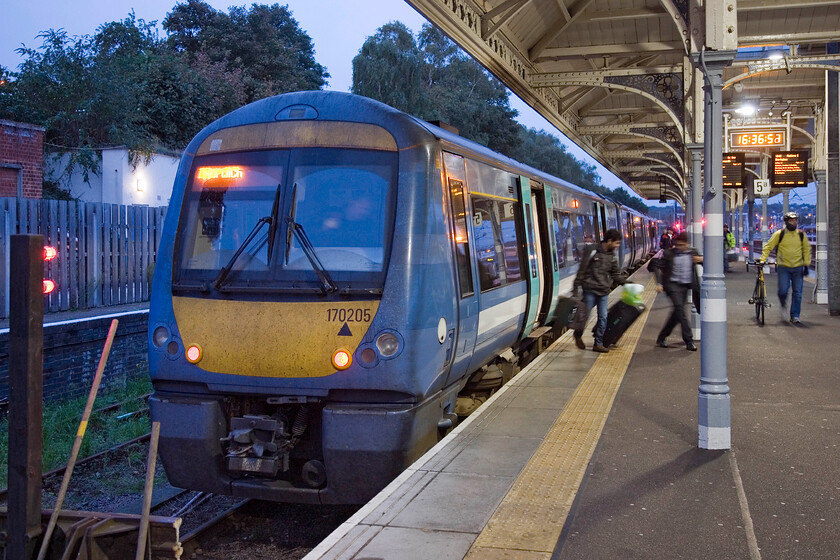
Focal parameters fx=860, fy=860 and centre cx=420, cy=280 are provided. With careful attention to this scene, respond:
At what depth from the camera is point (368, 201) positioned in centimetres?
607

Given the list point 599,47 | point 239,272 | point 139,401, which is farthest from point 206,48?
point 239,272

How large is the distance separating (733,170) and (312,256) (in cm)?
1655

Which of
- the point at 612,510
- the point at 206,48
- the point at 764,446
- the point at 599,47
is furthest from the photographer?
the point at 206,48

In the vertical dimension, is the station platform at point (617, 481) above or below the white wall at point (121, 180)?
below

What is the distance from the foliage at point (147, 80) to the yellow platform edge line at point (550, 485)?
1913 centimetres

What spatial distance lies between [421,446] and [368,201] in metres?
1.76

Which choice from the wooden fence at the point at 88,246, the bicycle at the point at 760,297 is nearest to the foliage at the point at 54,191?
the wooden fence at the point at 88,246

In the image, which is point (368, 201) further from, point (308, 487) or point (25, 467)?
→ point (25, 467)

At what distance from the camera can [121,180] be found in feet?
78.1

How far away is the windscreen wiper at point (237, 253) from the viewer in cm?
604

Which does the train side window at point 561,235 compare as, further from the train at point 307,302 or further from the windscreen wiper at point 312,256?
the windscreen wiper at point 312,256

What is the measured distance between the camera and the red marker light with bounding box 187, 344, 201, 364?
5.98 metres

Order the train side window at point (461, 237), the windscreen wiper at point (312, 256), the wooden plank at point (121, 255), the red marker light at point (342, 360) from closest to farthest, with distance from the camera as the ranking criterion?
1. the red marker light at point (342, 360)
2. the windscreen wiper at point (312, 256)
3. the train side window at point (461, 237)
4. the wooden plank at point (121, 255)

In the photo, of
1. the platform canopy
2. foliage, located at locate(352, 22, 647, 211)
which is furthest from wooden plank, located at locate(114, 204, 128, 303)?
foliage, located at locate(352, 22, 647, 211)
